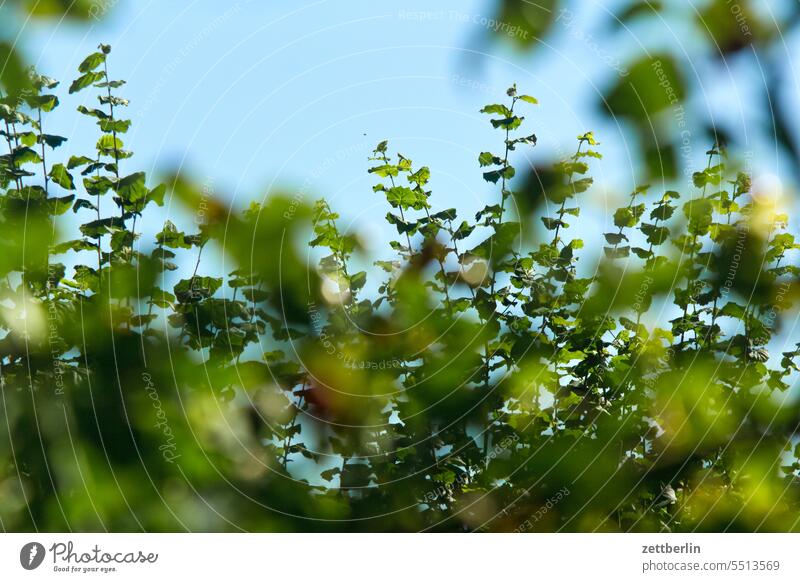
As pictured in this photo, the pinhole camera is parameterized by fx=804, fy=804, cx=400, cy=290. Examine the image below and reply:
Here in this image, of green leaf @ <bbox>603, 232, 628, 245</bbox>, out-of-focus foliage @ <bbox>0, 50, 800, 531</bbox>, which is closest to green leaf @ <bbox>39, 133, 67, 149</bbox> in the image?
out-of-focus foliage @ <bbox>0, 50, 800, 531</bbox>

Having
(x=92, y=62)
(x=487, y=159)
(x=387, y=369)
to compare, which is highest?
(x=92, y=62)

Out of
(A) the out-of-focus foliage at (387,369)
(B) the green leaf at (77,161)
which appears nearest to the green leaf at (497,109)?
(A) the out-of-focus foliage at (387,369)

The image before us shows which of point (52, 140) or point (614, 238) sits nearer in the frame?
point (52, 140)

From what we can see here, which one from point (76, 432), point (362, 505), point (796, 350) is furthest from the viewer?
point (796, 350)

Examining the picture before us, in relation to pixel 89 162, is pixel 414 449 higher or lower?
lower

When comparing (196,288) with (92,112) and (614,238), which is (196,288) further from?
(614,238)

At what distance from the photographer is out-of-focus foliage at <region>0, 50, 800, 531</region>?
158cm

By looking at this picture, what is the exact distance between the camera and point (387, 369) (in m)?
1.72

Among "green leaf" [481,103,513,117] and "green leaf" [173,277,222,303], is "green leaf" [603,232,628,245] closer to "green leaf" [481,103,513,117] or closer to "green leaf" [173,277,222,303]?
"green leaf" [481,103,513,117]

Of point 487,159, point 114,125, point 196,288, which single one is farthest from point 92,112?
point 487,159

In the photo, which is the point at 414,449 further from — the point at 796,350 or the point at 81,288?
the point at 796,350

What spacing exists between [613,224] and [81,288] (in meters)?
1.26

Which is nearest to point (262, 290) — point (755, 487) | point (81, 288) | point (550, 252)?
point (81, 288)

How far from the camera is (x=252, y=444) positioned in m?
1.61
